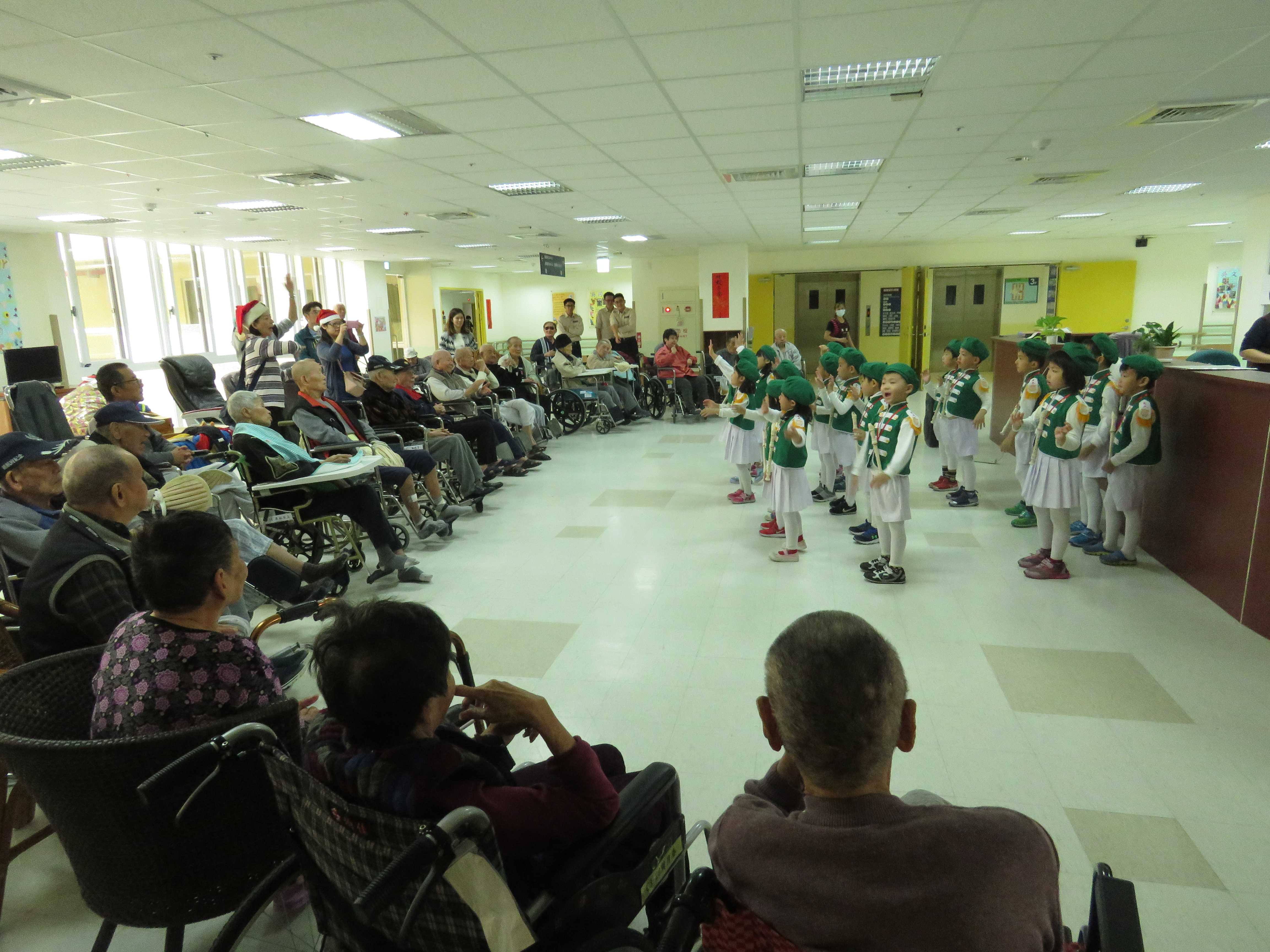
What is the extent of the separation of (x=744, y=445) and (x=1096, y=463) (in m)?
2.44

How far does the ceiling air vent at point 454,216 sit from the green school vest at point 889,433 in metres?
6.88

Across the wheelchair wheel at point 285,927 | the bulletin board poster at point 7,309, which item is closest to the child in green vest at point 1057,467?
the wheelchair wheel at point 285,927

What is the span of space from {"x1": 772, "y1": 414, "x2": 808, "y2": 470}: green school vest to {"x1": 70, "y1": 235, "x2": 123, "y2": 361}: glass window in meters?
11.8

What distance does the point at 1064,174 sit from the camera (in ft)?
25.1

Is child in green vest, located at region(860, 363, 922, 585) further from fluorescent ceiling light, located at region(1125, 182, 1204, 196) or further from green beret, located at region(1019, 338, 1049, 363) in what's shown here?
fluorescent ceiling light, located at region(1125, 182, 1204, 196)

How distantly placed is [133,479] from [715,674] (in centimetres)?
227

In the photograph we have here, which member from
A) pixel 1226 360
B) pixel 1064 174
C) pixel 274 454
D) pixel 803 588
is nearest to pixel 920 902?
pixel 803 588

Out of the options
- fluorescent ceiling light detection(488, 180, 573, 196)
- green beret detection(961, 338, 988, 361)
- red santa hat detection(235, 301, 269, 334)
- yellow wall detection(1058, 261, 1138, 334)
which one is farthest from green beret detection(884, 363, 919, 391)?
yellow wall detection(1058, 261, 1138, 334)

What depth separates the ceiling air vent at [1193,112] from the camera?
501 cm

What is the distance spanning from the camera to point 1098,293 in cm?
1602

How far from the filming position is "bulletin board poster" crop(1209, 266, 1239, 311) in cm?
1388

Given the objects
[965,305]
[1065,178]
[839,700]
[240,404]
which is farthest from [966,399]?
[965,305]

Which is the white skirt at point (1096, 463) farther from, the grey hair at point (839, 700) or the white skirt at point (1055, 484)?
the grey hair at point (839, 700)

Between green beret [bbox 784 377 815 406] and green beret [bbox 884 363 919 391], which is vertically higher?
green beret [bbox 884 363 919 391]
